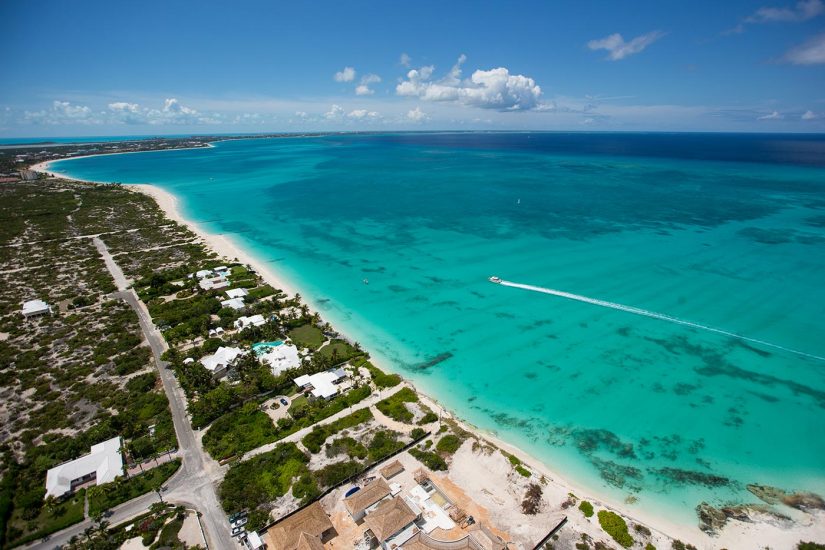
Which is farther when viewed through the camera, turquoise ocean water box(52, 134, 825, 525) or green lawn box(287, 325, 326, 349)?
green lawn box(287, 325, 326, 349)

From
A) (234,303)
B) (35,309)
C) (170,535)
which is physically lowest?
(170,535)

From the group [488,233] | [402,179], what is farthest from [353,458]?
[402,179]

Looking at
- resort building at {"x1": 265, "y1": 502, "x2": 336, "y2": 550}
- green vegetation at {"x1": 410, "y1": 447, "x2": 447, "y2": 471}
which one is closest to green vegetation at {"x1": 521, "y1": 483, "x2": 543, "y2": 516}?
green vegetation at {"x1": 410, "y1": 447, "x2": 447, "y2": 471}

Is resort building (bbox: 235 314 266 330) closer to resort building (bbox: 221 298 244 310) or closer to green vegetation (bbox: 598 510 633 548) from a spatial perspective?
resort building (bbox: 221 298 244 310)

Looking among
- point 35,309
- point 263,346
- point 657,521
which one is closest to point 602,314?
point 657,521

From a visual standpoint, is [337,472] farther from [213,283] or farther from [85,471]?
[213,283]

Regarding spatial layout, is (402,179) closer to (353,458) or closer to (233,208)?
(233,208)

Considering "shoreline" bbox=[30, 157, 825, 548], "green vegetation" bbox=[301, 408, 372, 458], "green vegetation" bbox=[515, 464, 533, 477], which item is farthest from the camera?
"green vegetation" bbox=[301, 408, 372, 458]

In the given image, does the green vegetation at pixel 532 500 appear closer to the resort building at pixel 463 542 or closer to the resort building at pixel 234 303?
the resort building at pixel 463 542
